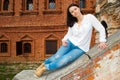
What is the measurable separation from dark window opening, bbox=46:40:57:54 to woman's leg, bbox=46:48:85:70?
599 inches

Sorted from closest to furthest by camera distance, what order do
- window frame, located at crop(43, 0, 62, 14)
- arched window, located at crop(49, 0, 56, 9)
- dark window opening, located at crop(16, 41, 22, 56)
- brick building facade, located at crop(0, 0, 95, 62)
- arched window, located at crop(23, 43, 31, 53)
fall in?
brick building facade, located at crop(0, 0, 95, 62) < window frame, located at crop(43, 0, 62, 14) < dark window opening, located at crop(16, 41, 22, 56) < arched window, located at crop(23, 43, 31, 53) < arched window, located at crop(49, 0, 56, 9)

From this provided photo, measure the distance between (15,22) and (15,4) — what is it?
142cm

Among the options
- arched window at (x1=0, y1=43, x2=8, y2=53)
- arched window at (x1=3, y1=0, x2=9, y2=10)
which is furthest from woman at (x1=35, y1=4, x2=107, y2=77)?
arched window at (x1=3, y1=0, x2=9, y2=10)

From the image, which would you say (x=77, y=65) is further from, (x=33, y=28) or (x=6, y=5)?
(x=6, y=5)

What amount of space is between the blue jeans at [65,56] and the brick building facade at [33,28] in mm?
14730

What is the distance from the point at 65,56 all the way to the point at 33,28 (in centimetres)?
1539

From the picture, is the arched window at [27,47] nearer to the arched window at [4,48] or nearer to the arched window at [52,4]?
the arched window at [4,48]

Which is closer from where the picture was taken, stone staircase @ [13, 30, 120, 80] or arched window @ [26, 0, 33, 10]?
stone staircase @ [13, 30, 120, 80]

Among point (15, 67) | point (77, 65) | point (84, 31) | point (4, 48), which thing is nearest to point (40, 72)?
point (77, 65)

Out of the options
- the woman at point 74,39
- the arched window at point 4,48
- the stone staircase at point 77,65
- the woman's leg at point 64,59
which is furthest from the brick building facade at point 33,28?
the stone staircase at point 77,65

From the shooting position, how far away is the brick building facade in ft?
61.6

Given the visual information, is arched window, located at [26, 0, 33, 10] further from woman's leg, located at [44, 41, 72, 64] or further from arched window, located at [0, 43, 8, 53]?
woman's leg, located at [44, 41, 72, 64]

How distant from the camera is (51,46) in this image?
19047 mm

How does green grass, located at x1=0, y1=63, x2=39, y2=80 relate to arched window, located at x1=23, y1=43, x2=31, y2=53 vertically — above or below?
below
